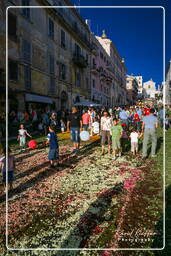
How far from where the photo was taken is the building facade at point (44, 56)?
59.9 ft

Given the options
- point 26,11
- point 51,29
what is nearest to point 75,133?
point 26,11

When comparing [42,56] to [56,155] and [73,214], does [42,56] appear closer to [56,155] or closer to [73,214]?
[56,155]

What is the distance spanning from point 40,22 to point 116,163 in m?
20.3

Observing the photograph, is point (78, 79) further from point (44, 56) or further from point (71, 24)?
point (44, 56)

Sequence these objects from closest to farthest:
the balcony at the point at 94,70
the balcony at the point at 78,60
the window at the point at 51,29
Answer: the window at the point at 51,29
the balcony at the point at 78,60
the balcony at the point at 94,70

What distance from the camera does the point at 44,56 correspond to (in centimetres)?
2312

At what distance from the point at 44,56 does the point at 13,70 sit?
598cm

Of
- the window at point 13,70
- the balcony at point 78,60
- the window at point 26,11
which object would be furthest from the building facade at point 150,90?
the window at point 13,70

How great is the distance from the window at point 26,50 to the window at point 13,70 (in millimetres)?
1643

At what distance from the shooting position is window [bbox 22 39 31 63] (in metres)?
19.6

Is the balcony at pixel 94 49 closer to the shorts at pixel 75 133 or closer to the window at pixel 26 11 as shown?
the window at pixel 26 11

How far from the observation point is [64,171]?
6938 millimetres

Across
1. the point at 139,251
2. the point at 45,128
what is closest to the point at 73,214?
the point at 139,251

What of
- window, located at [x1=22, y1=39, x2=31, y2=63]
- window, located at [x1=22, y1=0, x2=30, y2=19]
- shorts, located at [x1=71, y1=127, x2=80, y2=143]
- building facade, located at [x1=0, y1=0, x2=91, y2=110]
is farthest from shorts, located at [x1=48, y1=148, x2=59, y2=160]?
window, located at [x1=22, y1=0, x2=30, y2=19]
